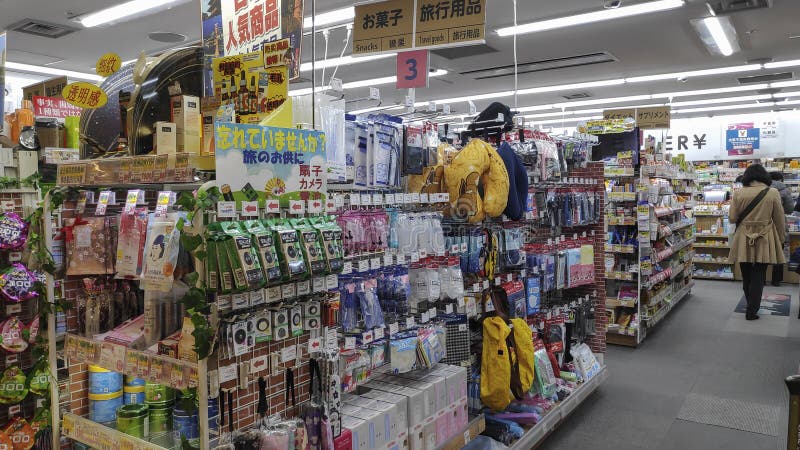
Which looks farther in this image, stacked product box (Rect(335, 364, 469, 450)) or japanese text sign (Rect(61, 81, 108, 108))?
stacked product box (Rect(335, 364, 469, 450))

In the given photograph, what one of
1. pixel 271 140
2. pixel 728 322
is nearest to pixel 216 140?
pixel 271 140

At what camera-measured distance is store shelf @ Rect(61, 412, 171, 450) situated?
6.22ft

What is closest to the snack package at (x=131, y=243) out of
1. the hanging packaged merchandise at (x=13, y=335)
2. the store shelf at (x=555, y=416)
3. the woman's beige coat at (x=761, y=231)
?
the hanging packaged merchandise at (x=13, y=335)

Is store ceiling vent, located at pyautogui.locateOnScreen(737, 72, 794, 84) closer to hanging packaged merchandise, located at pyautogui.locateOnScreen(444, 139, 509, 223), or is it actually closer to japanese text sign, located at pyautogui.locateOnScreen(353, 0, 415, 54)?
japanese text sign, located at pyautogui.locateOnScreen(353, 0, 415, 54)

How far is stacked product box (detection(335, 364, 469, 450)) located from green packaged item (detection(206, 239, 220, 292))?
2.77 ft

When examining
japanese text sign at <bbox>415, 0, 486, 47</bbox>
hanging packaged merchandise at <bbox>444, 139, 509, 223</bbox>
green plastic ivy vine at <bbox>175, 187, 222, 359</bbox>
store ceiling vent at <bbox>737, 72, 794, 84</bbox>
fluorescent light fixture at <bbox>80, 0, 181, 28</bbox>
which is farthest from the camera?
store ceiling vent at <bbox>737, 72, 794, 84</bbox>

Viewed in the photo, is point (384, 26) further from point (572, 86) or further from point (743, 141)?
point (743, 141)

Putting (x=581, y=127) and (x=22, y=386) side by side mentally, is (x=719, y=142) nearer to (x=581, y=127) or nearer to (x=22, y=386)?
(x=581, y=127)

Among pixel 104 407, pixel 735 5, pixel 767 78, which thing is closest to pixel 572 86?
pixel 767 78

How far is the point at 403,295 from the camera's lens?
2996 millimetres

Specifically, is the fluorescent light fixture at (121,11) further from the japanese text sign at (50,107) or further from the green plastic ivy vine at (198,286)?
the green plastic ivy vine at (198,286)

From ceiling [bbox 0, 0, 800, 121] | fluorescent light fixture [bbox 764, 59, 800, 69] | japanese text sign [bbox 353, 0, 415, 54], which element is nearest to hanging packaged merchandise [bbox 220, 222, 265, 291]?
japanese text sign [bbox 353, 0, 415, 54]

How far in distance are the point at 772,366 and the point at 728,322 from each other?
77.2 inches

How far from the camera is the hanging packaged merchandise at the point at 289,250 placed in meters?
1.83
